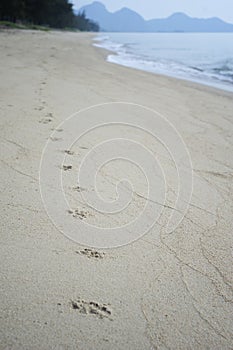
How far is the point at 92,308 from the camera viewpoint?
1526 millimetres

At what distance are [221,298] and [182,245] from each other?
1.41ft

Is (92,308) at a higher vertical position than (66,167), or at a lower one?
lower

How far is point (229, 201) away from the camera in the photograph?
258 centimetres

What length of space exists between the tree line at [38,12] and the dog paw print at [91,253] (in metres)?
46.1

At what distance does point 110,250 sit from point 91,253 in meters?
0.12

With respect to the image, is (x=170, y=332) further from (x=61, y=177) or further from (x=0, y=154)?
(x=0, y=154)

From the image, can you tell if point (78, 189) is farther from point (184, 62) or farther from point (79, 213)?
point (184, 62)

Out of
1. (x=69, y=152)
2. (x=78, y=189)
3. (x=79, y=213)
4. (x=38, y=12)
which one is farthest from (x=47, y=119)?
(x=38, y=12)

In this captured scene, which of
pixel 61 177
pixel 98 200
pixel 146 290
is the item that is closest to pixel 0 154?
pixel 61 177

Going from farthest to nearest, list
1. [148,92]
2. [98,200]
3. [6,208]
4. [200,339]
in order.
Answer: [148,92] → [98,200] → [6,208] → [200,339]

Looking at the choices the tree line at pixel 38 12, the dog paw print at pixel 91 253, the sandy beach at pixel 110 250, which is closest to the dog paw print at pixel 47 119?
the sandy beach at pixel 110 250

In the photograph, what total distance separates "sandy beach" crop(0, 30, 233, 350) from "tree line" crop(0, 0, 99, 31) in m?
44.6

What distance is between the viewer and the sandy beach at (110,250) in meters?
1.44

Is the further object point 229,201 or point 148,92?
point 148,92
